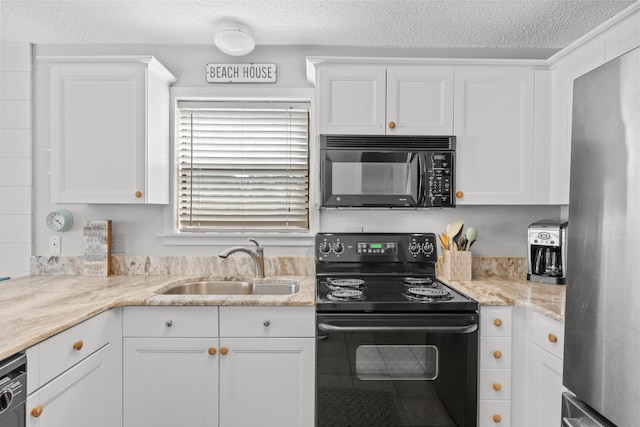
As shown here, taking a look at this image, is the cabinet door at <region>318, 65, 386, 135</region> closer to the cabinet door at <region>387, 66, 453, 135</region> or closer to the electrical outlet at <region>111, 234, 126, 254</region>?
the cabinet door at <region>387, 66, 453, 135</region>

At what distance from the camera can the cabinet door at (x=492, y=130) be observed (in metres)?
2.16

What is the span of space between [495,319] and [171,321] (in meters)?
1.48

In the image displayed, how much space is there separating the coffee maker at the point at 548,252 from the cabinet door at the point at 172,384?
1797 mm

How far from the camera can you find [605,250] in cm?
94

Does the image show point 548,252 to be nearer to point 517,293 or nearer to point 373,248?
point 517,293

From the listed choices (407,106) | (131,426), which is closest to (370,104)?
(407,106)

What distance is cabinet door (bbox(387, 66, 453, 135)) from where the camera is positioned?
7.03 feet

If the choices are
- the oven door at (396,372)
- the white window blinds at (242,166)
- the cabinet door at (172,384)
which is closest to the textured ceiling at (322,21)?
the white window blinds at (242,166)

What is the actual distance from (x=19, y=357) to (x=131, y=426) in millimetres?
804

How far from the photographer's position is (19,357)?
1.19 metres

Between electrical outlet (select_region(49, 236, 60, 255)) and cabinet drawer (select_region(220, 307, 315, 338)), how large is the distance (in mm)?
1332

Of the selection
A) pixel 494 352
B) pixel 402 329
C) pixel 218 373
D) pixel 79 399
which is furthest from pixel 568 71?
pixel 79 399

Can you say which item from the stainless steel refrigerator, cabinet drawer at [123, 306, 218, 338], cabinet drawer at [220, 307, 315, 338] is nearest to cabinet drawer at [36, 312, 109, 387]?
cabinet drawer at [123, 306, 218, 338]

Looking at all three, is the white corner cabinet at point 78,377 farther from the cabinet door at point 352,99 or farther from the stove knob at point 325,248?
the cabinet door at point 352,99
